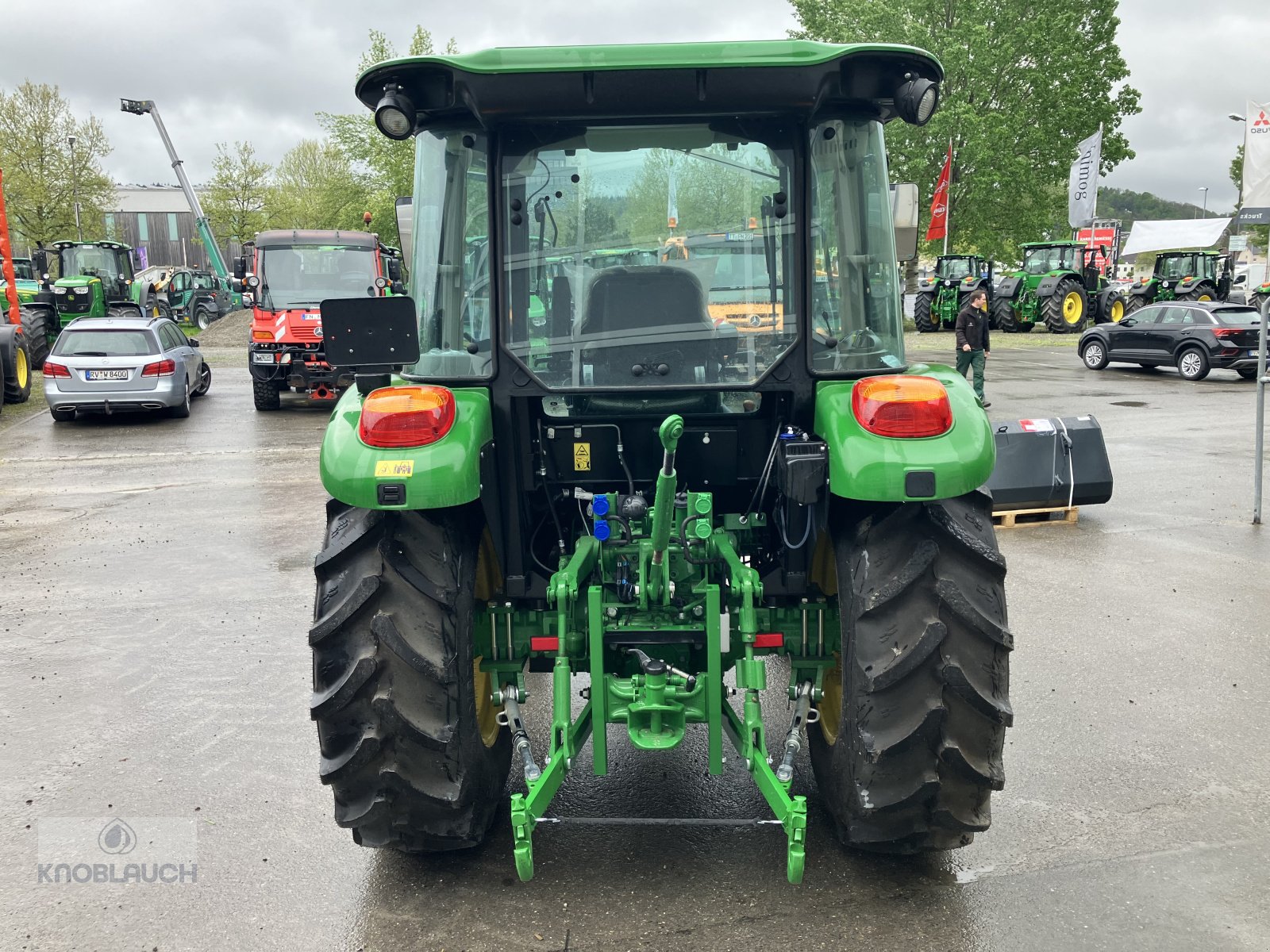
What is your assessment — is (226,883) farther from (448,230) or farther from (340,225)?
(340,225)

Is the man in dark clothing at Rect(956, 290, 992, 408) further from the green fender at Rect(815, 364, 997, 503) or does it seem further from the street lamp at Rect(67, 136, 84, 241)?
the street lamp at Rect(67, 136, 84, 241)

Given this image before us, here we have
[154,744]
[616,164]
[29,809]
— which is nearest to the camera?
[616,164]

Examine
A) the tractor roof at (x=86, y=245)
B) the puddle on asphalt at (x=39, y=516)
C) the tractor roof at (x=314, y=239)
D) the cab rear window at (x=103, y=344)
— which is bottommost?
the puddle on asphalt at (x=39, y=516)

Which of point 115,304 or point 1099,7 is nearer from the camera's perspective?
point 115,304

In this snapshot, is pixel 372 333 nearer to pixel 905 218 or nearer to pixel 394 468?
pixel 394 468

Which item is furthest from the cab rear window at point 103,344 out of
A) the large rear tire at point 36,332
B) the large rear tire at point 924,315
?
the large rear tire at point 924,315

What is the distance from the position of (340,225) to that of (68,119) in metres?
11.0

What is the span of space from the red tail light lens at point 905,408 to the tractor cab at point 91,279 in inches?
955

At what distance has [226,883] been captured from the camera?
3.59 metres

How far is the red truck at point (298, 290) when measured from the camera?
54.9 feet

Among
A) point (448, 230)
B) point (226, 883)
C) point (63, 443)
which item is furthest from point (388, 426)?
point (63, 443)

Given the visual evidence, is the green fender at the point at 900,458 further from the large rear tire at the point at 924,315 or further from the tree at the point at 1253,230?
the tree at the point at 1253,230

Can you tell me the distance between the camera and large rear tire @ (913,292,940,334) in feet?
105

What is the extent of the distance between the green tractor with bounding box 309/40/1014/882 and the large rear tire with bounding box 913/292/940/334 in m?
29.7
